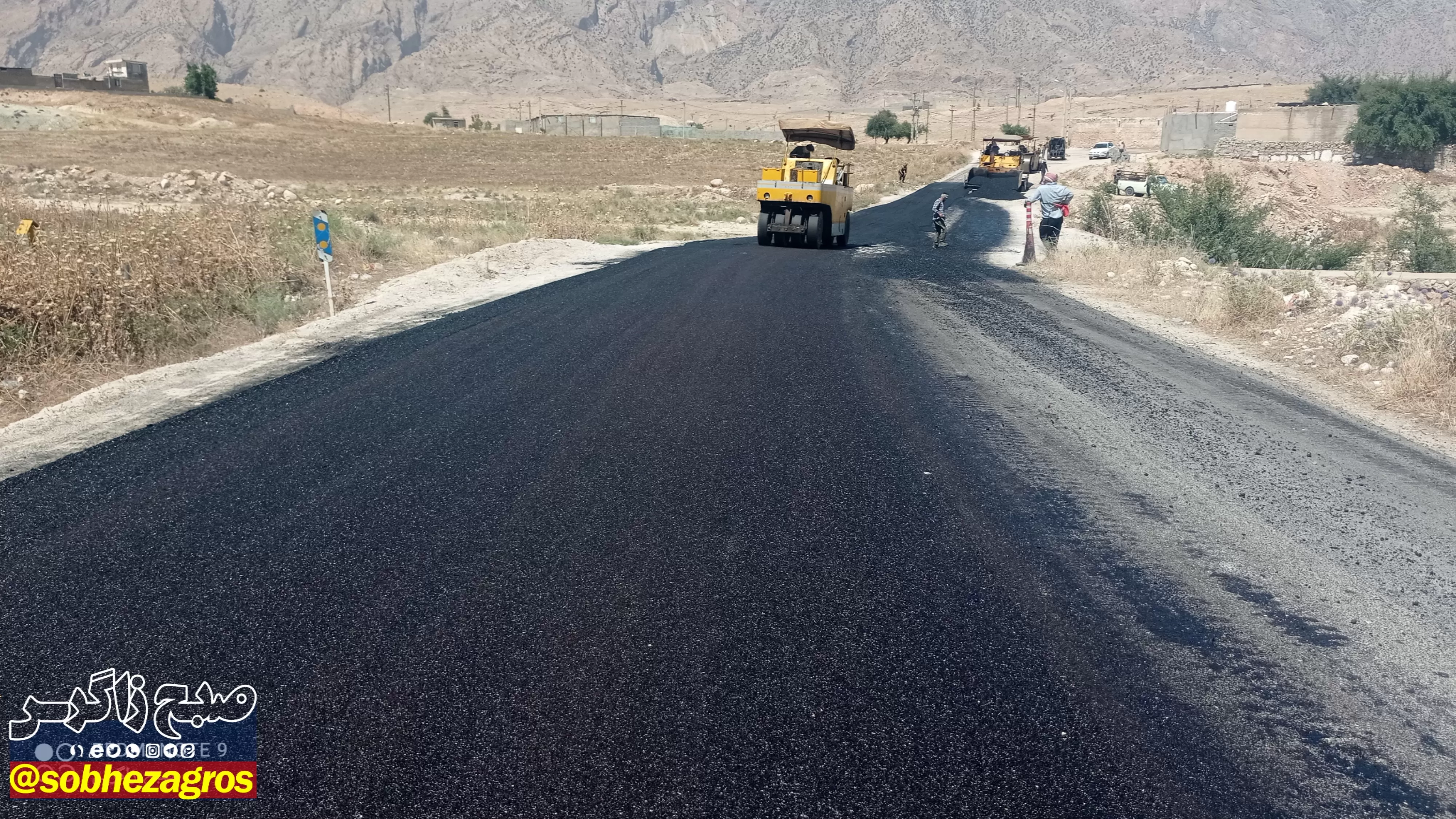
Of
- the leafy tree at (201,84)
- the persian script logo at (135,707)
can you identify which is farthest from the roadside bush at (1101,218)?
the leafy tree at (201,84)

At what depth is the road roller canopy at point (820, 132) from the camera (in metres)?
26.0

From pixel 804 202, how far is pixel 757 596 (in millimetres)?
20082

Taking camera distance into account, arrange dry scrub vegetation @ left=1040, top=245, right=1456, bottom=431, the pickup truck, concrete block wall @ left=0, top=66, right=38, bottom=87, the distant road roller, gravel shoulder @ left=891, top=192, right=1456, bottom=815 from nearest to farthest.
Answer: gravel shoulder @ left=891, top=192, right=1456, bottom=815 → dry scrub vegetation @ left=1040, top=245, right=1456, bottom=431 → the distant road roller → the pickup truck → concrete block wall @ left=0, top=66, right=38, bottom=87

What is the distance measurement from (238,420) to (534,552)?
375 cm

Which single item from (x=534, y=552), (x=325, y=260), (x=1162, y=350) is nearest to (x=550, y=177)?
(x=325, y=260)

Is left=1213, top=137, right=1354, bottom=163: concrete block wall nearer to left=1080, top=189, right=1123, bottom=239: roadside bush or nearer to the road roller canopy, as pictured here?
left=1080, top=189, right=1123, bottom=239: roadside bush

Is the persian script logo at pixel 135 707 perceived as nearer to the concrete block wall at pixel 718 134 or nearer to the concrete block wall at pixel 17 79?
the concrete block wall at pixel 718 134

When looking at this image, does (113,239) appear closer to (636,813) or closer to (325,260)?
(325,260)

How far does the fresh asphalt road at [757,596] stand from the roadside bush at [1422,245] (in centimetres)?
1821

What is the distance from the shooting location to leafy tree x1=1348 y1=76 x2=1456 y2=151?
65.6 metres

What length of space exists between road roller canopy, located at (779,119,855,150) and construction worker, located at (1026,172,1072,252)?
5860mm

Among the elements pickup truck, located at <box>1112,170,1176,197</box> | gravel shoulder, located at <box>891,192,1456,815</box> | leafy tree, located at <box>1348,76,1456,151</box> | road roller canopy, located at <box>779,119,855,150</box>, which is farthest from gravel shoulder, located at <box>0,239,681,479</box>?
leafy tree, located at <box>1348,76,1456,151</box>

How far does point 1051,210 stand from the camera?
71.4 ft

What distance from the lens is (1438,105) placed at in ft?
220
